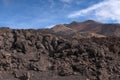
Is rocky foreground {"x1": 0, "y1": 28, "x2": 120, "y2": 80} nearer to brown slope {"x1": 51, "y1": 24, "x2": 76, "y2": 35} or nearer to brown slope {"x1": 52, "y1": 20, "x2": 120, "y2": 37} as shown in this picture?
brown slope {"x1": 51, "y1": 24, "x2": 76, "y2": 35}

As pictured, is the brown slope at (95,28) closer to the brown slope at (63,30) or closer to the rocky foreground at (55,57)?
the brown slope at (63,30)

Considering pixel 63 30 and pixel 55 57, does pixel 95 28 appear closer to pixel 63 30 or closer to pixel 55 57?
pixel 63 30

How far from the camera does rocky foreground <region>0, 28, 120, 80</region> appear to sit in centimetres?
3259

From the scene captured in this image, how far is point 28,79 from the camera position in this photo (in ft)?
103

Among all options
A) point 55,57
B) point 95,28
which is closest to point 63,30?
point 95,28

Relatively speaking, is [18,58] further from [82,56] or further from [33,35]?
[82,56]

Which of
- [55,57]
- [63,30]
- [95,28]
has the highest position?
[95,28]

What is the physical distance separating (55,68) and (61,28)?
243 feet

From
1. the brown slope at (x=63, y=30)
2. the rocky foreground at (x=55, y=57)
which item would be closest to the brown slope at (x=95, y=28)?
the brown slope at (x=63, y=30)

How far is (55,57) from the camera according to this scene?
3594cm

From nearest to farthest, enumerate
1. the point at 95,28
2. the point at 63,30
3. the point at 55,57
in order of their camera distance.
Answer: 1. the point at 55,57
2. the point at 63,30
3. the point at 95,28

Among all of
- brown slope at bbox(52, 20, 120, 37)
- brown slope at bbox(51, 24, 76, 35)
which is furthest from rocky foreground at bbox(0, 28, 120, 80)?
brown slope at bbox(52, 20, 120, 37)

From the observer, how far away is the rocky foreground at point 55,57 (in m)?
32.6

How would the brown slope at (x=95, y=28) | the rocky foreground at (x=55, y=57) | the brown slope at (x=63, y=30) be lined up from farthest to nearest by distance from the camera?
the brown slope at (x=95, y=28) < the brown slope at (x=63, y=30) < the rocky foreground at (x=55, y=57)
